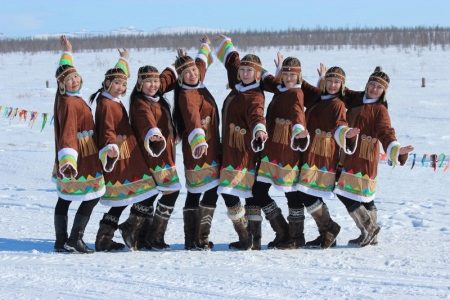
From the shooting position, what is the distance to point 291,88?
18.3 feet

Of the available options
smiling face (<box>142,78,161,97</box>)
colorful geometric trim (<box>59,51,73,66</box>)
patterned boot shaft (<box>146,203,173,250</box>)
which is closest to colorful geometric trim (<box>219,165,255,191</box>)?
patterned boot shaft (<box>146,203,173,250</box>)

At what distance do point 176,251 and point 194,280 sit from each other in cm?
109

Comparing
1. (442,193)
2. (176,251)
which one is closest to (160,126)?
(176,251)

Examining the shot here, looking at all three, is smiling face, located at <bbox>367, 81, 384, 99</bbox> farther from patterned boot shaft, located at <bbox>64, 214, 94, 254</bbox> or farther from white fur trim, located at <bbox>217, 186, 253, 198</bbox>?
patterned boot shaft, located at <bbox>64, 214, 94, 254</bbox>

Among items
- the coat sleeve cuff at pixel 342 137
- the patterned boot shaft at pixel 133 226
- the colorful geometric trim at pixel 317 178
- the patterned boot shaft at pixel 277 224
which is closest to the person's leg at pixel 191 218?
the patterned boot shaft at pixel 133 226

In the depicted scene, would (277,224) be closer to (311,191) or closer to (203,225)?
(311,191)

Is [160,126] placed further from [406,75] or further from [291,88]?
[406,75]

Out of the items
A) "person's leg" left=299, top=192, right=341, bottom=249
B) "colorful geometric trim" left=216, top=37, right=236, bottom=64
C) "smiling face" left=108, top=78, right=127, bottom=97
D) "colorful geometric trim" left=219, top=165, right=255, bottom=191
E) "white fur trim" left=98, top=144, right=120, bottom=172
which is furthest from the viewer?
"colorful geometric trim" left=216, top=37, right=236, bottom=64

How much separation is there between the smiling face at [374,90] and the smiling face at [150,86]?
1.72 m

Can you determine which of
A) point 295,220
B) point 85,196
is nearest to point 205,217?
point 295,220

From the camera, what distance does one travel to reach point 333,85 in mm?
5605

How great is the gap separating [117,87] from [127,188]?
0.79m

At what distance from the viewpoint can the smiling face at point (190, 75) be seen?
18.2ft

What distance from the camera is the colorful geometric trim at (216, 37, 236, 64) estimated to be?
6153 millimetres
